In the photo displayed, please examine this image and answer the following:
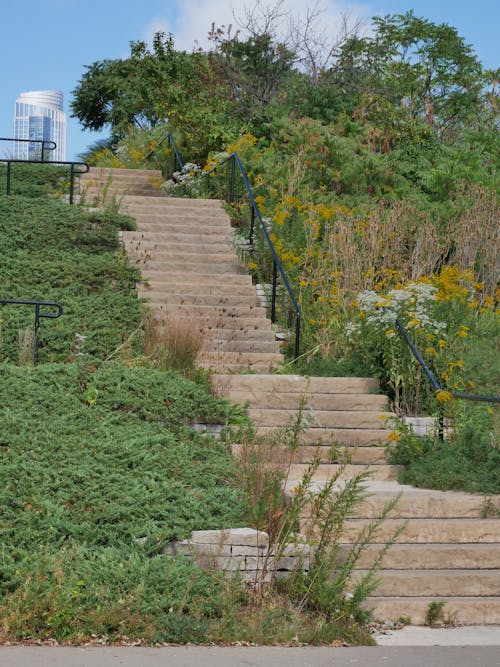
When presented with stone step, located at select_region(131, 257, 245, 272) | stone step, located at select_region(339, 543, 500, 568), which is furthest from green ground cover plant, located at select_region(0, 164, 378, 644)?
stone step, located at select_region(131, 257, 245, 272)

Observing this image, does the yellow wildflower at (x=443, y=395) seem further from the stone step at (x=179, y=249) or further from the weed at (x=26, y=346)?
the stone step at (x=179, y=249)

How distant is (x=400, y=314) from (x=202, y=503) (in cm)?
459

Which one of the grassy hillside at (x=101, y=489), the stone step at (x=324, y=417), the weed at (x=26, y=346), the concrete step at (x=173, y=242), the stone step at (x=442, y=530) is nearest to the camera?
the grassy hillside at (x=101, y=489)

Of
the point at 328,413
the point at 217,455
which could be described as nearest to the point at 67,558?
the point at 217,455

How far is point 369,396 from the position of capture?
11.0 m

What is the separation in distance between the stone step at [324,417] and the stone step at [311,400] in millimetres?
114

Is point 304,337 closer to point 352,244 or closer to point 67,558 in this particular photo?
point 352,244

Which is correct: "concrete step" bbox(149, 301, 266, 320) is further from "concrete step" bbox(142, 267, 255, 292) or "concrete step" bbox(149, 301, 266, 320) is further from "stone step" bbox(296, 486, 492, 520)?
"stone step" bbox(296, 486, 492, 520)

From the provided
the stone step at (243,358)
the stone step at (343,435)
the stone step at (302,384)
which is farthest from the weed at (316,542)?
the stone step at (243,358)

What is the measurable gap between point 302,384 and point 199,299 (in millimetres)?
3259

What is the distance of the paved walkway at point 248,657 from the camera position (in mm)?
5637

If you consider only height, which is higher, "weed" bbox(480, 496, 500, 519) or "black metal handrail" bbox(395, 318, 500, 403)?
"black metal handrail" bbox(395, 318, 500, 403)

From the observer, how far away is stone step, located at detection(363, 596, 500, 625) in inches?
283

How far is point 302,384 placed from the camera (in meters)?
11.1
